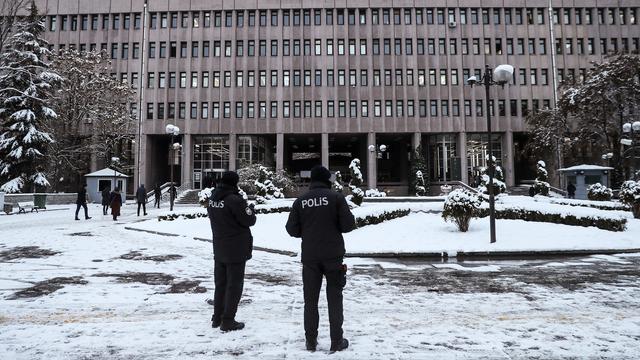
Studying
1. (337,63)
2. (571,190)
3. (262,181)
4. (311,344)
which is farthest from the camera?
(337,63)

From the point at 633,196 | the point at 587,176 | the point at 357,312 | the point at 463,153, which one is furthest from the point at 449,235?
the point at 463,153

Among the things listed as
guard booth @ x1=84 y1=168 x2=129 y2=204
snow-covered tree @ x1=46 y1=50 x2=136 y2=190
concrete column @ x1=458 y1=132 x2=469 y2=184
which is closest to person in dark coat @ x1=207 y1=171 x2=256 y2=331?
guard booth @ x1=84 y1=168 x2=129 y2=204

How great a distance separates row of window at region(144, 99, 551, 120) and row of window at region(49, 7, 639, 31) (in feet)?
30.9

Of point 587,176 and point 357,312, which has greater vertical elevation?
point 587,176

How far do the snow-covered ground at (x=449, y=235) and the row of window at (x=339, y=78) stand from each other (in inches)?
1170

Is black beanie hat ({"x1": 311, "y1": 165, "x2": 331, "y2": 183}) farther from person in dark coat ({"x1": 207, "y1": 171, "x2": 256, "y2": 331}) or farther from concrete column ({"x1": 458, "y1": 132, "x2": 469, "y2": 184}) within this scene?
concrete column ({"x1": 458, "y1": 132, "x2": 469, "y2": 184})

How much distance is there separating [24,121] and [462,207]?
102ft

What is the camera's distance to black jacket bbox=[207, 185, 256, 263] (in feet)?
13.6

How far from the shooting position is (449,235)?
1217 centimetres

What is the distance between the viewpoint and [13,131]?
2784 cm

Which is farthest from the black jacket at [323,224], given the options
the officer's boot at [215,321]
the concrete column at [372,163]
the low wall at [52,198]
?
the concrete column at [372,163]

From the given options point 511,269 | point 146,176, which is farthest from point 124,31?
point 511,269

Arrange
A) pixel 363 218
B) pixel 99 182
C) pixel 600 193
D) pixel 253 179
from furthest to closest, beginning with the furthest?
pixel 253 179 < pixel 99 182 < pixel 600 193 < pixel 363 218

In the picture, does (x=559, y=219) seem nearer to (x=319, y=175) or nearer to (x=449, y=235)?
(x=449, y=235)
